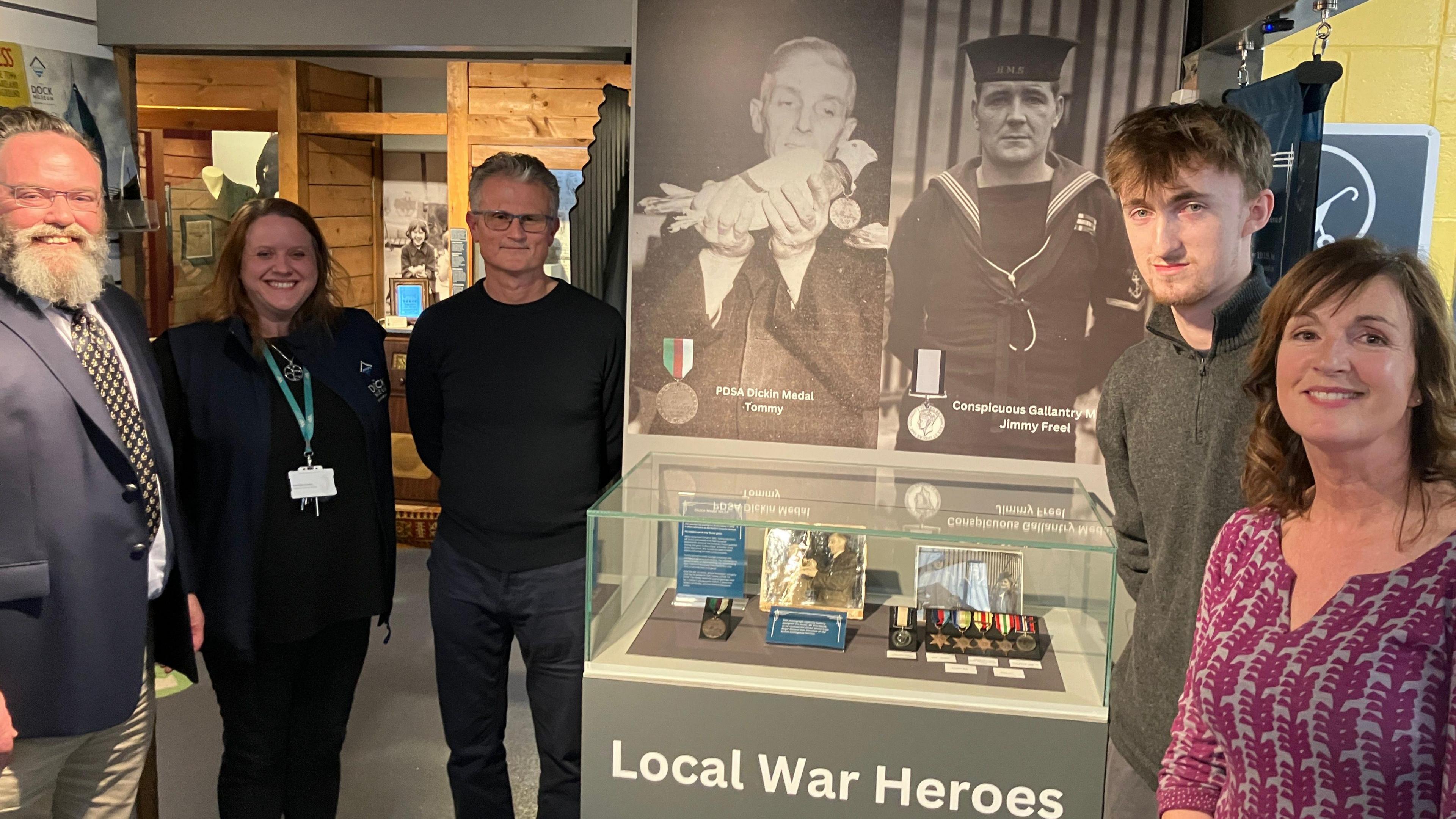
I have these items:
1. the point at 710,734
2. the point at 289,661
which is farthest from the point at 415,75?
the point at 710,734

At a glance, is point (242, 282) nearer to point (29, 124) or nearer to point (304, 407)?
point (304, 407)

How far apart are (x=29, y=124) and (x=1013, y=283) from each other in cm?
217

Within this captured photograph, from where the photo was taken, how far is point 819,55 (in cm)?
277

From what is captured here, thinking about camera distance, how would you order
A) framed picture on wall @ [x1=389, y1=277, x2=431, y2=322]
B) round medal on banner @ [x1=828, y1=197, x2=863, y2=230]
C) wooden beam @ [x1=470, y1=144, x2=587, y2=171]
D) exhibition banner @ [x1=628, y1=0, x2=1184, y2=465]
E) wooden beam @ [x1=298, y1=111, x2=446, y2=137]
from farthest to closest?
1. framed picture on wall @ [x1=389, y1=277, x2=431, y2=322]
2. wooden beam @ [x1=298, y1=111, x2=446, y2=137]
3. wooden beam @ [x1=470, y1=144, x2=587, y2=171]
4. round medal on banner @ [x1=828, y1=197, x2=863, y2=230]
5. exhibition banner @ [x1=628, y1=0, x2=1184, y2=465]

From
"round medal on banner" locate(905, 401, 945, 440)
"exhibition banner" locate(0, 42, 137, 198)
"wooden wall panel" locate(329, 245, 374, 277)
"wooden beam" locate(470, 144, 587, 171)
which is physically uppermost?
"wooden beam" locate(470, 144, 587, 171)

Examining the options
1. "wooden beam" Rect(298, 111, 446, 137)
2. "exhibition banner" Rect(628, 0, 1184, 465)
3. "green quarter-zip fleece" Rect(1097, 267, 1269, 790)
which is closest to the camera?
"green quarter-zip fleece" Rect(1097, 267, 1269, 790)

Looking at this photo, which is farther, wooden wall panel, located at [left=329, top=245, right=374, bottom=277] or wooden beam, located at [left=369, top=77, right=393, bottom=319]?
wooden beam, located at [left=369, top=77, right=393, bottom=319]

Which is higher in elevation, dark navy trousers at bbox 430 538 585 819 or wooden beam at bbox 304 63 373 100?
wooden beam at bbox 304 63 373 100

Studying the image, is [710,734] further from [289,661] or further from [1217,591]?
[289,661]

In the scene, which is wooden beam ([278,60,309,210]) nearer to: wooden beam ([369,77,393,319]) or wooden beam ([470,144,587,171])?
wooden beam ([369,77,393,319])

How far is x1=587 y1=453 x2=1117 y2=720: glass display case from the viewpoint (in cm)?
194

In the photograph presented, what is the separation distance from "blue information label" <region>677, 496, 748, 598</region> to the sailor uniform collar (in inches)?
44.4

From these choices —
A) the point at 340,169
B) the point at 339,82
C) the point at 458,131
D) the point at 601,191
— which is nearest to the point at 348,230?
the point at 340,169

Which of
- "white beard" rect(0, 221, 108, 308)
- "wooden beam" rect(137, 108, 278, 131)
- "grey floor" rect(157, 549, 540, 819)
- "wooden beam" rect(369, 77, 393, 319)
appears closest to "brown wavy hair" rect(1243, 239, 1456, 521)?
"white beard" rect(0, 221, 108, 308)
